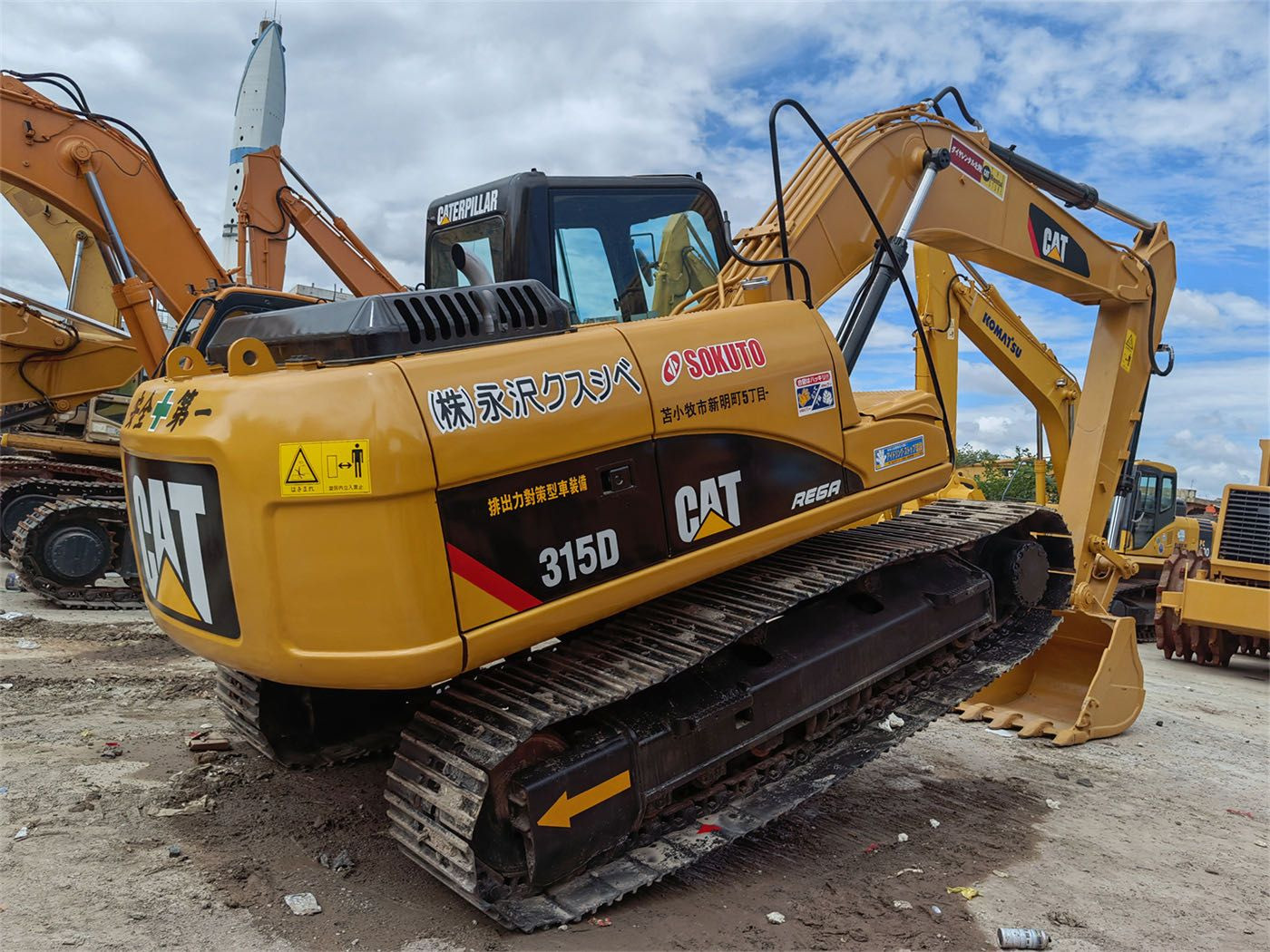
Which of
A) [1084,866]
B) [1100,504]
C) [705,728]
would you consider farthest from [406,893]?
[1100,504]

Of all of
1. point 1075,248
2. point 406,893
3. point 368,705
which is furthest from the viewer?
point 1075,248

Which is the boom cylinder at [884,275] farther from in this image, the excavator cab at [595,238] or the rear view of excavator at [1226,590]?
the rear view of excavator at [1226,590]

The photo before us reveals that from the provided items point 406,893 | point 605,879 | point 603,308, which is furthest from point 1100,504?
point 406,893

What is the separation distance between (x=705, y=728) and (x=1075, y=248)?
4.42 metres

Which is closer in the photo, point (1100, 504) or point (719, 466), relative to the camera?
point (719, 466)

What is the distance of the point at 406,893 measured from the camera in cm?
322

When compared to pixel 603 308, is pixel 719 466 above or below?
below

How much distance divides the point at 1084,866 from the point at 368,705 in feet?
9.95

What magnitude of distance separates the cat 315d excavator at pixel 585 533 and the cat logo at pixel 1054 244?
1.37 metres

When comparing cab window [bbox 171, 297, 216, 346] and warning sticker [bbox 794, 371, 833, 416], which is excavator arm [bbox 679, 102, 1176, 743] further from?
cab window [bbox 171, 297, 216, 346]

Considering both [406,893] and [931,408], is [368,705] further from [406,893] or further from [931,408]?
[931,408]

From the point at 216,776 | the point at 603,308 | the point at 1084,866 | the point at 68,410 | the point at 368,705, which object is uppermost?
the point at 603,308

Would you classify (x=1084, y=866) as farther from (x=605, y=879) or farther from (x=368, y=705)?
(x=368, y=705)

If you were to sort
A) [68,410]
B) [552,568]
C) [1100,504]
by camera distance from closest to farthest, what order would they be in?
[552,568] < [1100,504] < [68,410]
